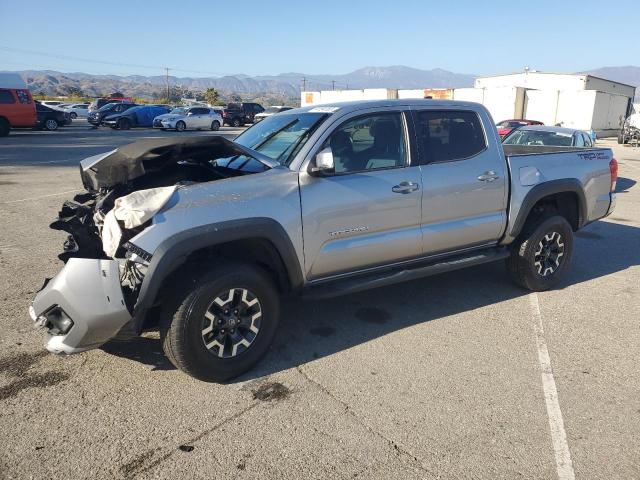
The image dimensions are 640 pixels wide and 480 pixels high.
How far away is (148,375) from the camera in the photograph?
3615 millimetres

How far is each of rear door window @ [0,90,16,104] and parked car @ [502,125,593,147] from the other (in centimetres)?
1999

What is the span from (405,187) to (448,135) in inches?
33.2

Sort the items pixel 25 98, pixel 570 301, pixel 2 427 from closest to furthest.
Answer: pixel 2 427
pixel 570 301
pixel 25 98

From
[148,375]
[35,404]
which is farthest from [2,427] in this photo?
[148,375]

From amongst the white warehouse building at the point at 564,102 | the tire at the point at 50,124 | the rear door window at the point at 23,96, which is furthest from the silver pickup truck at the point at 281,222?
the white warehouse building at the point at 564,102

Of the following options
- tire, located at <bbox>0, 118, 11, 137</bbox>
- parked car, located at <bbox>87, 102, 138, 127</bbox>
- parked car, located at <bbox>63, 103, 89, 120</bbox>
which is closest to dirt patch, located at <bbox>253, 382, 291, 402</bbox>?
tire, located at <bbox>0, 118, 11, 137</bbox>

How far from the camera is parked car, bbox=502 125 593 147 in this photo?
1090cm

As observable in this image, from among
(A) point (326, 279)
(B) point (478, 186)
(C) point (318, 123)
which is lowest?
(A) point (326, 279)

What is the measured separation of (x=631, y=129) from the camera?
28750 millimetres

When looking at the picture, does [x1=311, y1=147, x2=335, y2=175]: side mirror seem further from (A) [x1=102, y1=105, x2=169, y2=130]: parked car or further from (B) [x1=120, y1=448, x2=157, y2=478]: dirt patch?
(A) [x1=102, y1=105, x2=169, y2=130]: parked car

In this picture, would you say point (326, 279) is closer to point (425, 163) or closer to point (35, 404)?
point (425, 163)

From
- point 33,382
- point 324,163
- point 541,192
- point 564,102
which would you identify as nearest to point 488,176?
point 541,192

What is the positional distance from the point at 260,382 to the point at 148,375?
2.60 ft

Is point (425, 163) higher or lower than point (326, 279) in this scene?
higher
